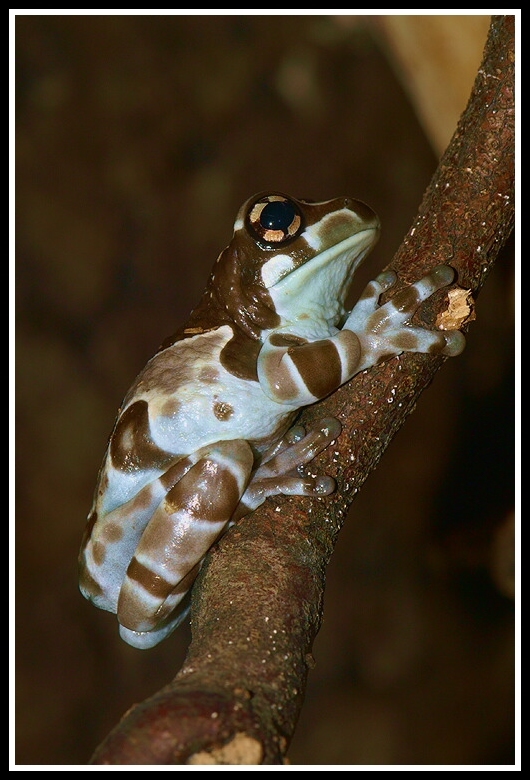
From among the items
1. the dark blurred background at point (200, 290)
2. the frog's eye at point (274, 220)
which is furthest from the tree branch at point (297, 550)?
the dark blurred background at point (200, 290)

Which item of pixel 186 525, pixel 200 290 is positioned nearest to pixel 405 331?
pixel 186 525

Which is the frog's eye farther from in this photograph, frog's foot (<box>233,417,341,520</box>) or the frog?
frog's foot (<box>233,417,341,520</box>)

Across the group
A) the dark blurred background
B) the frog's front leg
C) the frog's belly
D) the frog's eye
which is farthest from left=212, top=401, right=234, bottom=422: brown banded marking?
the dark blurred background

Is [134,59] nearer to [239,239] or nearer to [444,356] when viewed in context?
[239,239]

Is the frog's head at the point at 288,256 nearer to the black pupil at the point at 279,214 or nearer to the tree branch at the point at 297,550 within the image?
the black pupil at the point at 279,214

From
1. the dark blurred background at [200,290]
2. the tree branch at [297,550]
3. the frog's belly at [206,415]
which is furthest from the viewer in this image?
the dark blurred background at [200,290]

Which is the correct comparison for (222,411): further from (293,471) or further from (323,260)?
(323,260)
